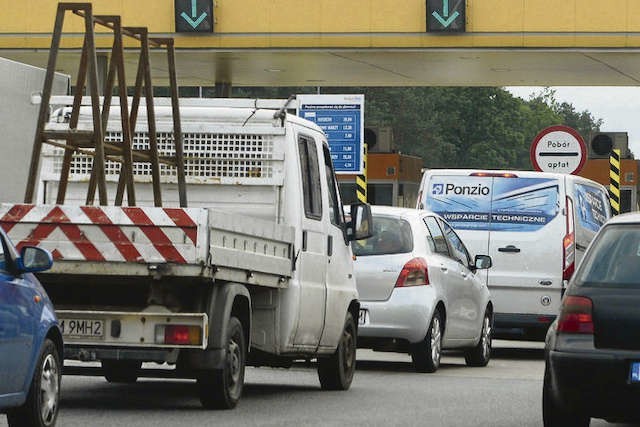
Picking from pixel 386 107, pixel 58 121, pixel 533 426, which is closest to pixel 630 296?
pixel 533 426

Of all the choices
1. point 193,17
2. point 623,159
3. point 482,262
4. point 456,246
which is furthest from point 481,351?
point 623,159

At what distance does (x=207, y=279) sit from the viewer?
12.2 meters

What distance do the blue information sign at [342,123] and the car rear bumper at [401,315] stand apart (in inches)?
519

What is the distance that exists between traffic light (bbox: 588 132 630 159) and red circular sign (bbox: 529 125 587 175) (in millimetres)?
6077

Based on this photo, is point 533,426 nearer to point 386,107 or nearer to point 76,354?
point 76,354

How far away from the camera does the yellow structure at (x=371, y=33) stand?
30391 mm

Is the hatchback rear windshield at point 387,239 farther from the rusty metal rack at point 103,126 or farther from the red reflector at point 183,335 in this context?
the red reflector at point 183,335

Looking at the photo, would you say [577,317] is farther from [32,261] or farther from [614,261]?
[32,261]

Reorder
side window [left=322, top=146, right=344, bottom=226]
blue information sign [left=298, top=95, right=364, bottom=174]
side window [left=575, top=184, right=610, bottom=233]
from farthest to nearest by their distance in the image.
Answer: blue information sign [left=298, top=95, right=364, bottom=174], side window [left=575, top=184, right=610, bottom=233], side window [left=322, top=146, right=344, bottom=226]

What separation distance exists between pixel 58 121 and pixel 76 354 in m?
3.03

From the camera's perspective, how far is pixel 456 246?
1994cm

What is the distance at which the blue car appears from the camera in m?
10.0

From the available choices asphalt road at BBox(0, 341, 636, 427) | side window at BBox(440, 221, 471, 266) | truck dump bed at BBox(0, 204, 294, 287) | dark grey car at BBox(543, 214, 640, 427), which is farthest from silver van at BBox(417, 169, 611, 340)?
dark grey car at BBox(543, 214, 640, 427)

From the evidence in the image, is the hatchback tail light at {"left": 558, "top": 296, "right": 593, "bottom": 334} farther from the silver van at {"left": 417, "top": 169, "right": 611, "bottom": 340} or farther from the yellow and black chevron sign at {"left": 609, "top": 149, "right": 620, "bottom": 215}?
the yellow and black chevron sign at {"left": 609, "top": 149, "right": 620, "bottom": 215}
